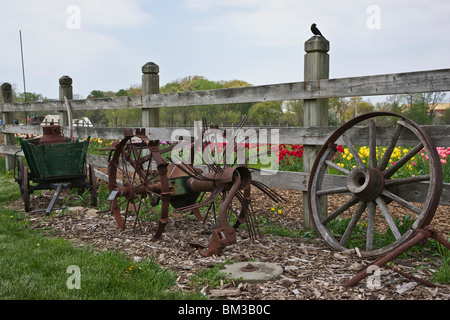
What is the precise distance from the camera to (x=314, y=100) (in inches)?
181

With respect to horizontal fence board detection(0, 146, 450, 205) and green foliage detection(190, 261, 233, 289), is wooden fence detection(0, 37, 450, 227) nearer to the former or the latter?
horizontal fence board detection(0, 146, 450, 205)

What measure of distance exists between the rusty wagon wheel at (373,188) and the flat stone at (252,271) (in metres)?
0.83

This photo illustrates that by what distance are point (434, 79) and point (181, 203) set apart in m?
2.83

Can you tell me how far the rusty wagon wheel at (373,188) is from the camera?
3.37 meters

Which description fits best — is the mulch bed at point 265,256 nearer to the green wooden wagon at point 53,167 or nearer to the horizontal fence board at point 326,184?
the green wooden wagon at point 53,167

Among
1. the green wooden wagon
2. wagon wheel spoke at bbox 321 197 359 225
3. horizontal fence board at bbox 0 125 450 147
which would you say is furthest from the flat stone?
the green wooden wagon

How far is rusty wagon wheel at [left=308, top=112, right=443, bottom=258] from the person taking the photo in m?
3.37

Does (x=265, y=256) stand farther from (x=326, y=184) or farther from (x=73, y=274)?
(x=73, y=274)

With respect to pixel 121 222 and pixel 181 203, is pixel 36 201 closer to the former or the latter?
pixel 121 222

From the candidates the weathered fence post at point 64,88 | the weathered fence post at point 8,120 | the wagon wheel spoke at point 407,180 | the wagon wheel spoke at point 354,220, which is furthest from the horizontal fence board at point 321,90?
the weathered fence post at point 8,120

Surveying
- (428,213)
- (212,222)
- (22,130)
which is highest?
(22,130)

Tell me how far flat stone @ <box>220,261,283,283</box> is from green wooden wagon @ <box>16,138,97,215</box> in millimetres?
Answer: 3175

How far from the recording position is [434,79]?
3.77 meters

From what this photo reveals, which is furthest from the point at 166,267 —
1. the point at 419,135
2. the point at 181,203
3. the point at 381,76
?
the point at 381,76
